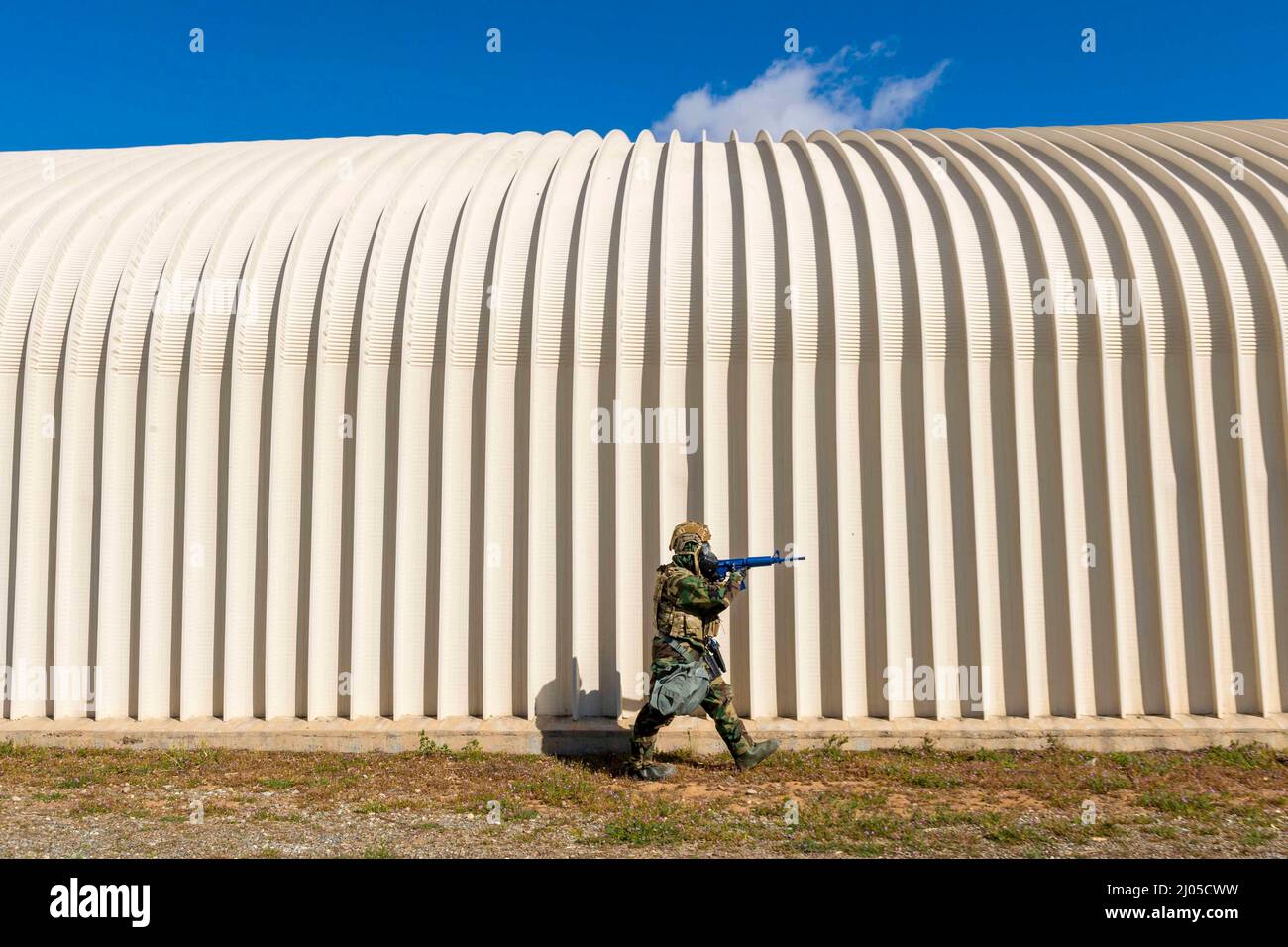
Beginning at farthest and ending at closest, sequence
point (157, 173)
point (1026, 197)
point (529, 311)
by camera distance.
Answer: point (157, 173) → point (1026, 197) → point (529, 311)

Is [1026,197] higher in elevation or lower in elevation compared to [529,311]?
higher

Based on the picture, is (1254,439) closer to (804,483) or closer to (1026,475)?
(1026,475)

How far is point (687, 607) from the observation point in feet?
24.4

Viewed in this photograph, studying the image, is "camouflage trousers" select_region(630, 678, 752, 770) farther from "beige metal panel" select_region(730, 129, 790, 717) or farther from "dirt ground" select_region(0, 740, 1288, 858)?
"beige metal panel" select_region(730, 129, 790, 717)

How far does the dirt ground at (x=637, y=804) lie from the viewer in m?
6.01

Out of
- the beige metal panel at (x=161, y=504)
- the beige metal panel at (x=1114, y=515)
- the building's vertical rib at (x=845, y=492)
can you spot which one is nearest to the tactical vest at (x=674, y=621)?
the building's vertical rib at (x=845, y=492)

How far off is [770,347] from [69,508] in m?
→ 7.24

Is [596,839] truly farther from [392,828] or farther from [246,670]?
[246,670]

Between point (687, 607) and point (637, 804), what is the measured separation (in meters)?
1.62

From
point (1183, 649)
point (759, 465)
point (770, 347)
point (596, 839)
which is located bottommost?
point (596, 839)

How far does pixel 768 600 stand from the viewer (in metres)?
8.52

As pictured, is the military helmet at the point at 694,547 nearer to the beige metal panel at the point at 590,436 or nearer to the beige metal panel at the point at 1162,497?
the beige metal panel at the point at 590,436

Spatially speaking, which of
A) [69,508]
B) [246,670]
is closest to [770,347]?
[246,670]

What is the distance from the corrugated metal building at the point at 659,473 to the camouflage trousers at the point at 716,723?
0.94 m
